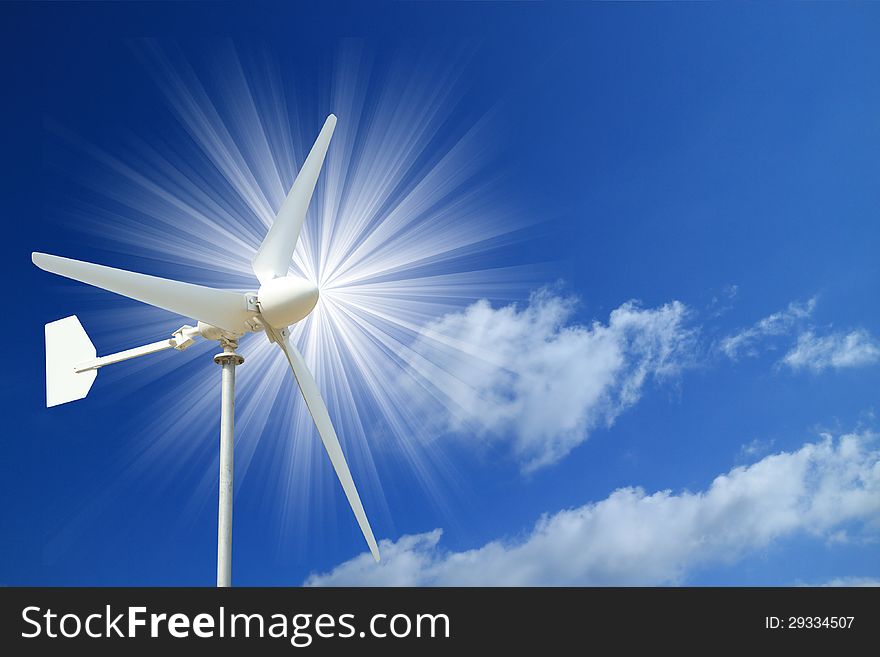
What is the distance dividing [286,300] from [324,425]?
374 cm

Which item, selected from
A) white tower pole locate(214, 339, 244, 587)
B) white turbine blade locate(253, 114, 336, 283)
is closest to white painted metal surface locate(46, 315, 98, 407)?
white tower pole locate(214, 339, 244, 587)

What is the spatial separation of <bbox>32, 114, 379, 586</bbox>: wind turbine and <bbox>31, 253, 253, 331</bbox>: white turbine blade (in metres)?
0.02

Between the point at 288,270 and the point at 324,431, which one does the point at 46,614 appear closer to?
the point at 324,431

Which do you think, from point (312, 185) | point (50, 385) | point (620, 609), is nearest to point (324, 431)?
point (312, 185)

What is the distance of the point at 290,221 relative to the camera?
21875 millimetres

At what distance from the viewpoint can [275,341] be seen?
804 inches

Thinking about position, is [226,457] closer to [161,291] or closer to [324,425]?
[324,425]

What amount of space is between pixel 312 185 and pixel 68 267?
23.8 ft

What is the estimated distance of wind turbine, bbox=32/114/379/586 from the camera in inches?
724

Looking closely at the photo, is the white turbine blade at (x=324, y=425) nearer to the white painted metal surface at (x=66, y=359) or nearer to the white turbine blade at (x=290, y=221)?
the white turbine blade at (x=290, y=221)

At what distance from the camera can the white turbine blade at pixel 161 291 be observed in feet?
59.2

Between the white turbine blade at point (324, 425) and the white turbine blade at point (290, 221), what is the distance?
1.99m

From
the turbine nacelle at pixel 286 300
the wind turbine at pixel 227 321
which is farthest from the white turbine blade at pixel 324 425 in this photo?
the turbine nacelle at pixel 286 300

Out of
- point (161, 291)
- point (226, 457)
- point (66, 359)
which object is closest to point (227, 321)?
point (161, 291)
